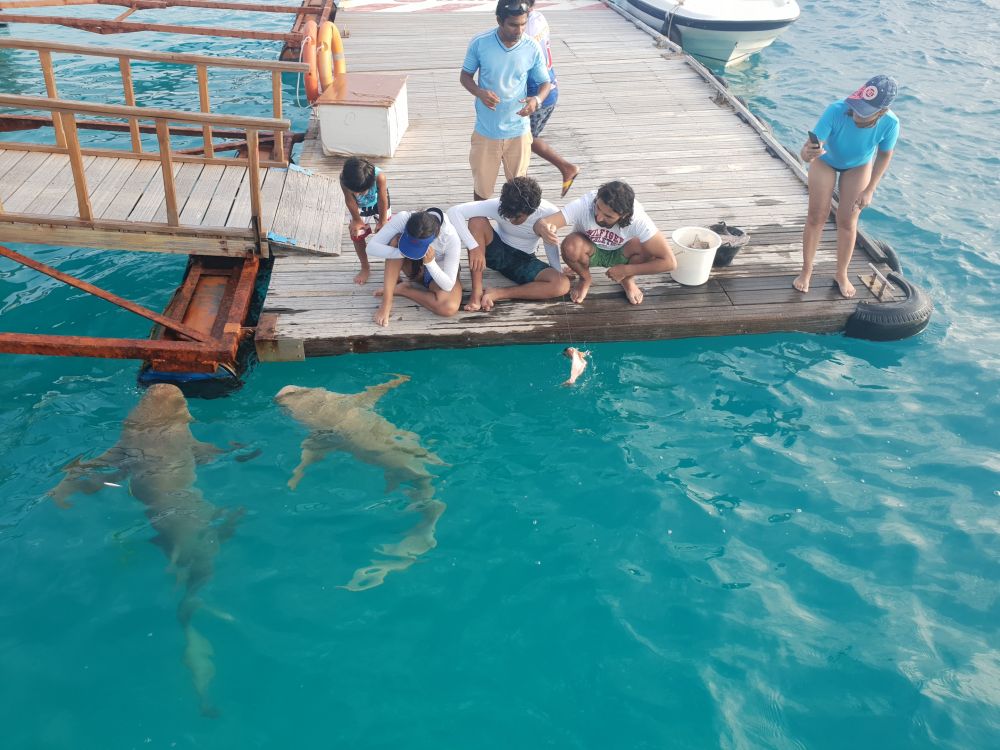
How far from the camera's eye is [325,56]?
9016 millimetres

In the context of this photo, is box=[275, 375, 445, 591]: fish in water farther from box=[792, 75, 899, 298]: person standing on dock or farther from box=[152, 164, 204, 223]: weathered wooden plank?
box=[792, 75, 899, 298]: person standing on dock

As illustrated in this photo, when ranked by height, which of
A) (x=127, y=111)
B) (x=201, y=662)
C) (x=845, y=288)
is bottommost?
(x=201, y=662)

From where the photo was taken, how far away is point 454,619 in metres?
4.62

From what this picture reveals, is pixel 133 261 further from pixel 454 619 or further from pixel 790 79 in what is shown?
pixel 790 79

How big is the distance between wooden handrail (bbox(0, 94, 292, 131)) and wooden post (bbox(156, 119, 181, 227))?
9 centimetres

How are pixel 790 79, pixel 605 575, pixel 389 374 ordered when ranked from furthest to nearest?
pixel 790 79 → pixel 389 374 → pixel 605 575

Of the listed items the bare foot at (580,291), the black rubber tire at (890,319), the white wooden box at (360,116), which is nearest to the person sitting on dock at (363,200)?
the bare foot at (580,291)

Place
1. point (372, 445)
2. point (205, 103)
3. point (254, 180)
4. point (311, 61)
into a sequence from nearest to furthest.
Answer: point (372, 445) → point (254, 180) → point (205, 103) → point (311, 61)

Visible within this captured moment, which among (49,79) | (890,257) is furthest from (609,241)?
(49,79)

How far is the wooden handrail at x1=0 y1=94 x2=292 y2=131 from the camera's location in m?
5.85

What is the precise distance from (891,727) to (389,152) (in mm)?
6957

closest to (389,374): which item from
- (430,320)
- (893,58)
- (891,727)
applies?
(430,320)

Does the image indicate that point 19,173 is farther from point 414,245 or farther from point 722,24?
point 722,24

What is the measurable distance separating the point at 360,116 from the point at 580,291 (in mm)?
3372
